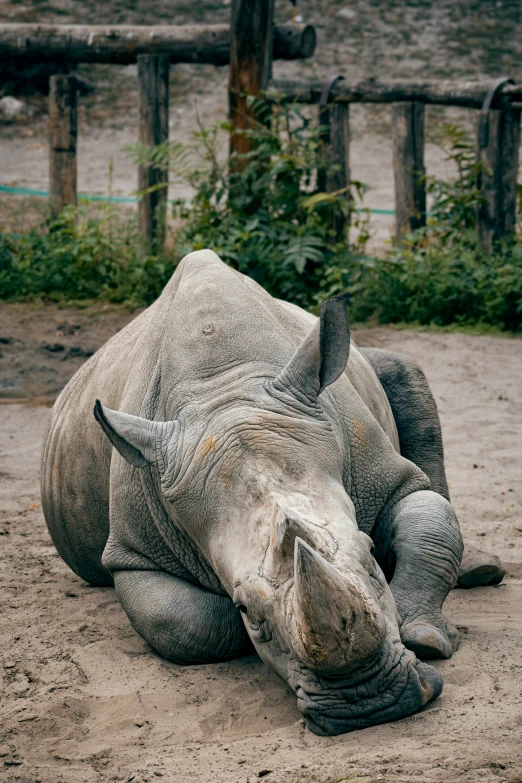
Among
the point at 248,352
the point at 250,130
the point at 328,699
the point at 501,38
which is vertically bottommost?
the point at 328,699

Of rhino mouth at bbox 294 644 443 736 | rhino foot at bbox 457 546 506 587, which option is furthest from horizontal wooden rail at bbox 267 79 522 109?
rhino mouth at bbox 294 644 443 736

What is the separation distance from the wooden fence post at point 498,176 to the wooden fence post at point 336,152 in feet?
4.17

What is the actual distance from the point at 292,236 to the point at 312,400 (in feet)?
21.7

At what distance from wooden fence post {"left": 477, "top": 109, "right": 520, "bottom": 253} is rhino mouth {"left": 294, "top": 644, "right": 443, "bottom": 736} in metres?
7.15

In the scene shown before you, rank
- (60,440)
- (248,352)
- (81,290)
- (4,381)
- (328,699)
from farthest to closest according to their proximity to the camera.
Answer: (81,290)
(4,381)
(60,440)
(248,352)
(328,699)

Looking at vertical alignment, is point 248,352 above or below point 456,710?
above

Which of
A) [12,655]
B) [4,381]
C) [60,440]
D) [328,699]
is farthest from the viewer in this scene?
[4,381]

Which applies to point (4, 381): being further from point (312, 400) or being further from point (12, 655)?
point (312, 400)

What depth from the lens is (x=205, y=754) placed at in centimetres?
332

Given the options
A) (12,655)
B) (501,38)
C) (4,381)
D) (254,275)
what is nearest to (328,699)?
(12,655)

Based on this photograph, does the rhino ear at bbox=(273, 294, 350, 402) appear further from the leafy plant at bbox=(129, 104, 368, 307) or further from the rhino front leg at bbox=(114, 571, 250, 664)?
the leafy plant at bbox=(129, 104, 368, 307)

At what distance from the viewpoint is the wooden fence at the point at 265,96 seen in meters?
9.80

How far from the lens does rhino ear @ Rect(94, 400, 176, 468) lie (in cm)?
363

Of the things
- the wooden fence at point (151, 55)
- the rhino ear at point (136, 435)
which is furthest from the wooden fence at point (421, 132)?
the rhino ear at point (136, 435)
